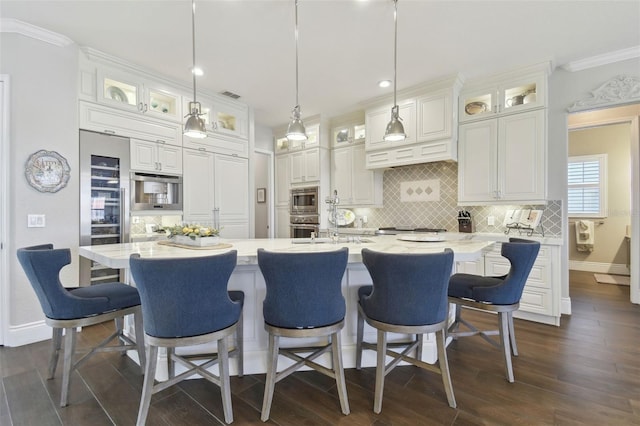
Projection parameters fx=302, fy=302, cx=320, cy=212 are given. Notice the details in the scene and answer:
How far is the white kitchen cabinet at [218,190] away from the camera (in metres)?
4.11

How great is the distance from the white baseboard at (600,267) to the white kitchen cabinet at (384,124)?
Result: 15.5 ft

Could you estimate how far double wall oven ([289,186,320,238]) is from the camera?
17.3ft

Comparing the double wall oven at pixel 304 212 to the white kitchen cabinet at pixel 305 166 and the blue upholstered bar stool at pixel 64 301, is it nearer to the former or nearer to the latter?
the white kitchen cabinet at pixel 305 166

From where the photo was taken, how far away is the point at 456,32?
A: 286 centimetres

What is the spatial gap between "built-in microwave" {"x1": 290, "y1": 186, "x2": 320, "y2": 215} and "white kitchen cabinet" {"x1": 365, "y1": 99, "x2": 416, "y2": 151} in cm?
130

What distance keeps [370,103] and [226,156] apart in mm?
2317

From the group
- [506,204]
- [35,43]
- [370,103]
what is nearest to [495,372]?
[506,204]

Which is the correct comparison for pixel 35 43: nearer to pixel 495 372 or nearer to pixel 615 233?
pixel 495 372

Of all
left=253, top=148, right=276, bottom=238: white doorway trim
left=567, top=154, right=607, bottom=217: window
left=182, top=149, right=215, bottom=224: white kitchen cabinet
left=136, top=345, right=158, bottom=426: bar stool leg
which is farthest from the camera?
left=253, top=148, right=276, bottom=238: white doorway trim

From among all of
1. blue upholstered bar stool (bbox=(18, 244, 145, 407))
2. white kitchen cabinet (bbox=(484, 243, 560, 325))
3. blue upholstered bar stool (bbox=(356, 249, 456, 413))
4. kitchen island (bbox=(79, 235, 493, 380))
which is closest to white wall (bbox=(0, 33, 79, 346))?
kitchen island (bbox=(79, 235, 493, 380))

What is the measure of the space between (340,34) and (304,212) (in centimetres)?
309

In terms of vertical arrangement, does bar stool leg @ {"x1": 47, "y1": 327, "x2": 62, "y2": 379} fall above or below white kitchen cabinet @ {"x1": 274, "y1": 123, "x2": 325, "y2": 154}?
below

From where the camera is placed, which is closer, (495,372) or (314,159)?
(495,372)

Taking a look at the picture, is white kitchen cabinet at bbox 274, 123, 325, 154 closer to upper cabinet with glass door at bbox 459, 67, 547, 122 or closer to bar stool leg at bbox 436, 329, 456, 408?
upper cabinet with glass door at bbox 459, 67, 547, 122
